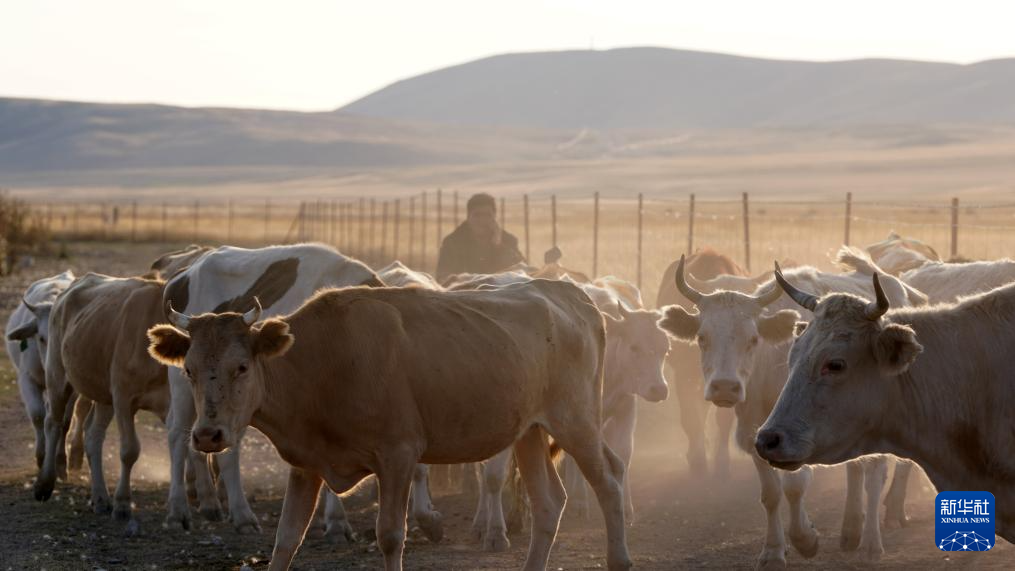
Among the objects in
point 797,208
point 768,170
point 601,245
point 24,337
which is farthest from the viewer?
point 768,170

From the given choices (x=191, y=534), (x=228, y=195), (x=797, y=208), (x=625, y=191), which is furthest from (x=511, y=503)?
(x=228, y=195)

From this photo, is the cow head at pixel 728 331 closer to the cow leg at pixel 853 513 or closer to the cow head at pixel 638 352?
the cow leg at pixel 853 513

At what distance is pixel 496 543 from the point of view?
400 inches

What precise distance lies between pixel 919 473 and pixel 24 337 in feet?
27.9

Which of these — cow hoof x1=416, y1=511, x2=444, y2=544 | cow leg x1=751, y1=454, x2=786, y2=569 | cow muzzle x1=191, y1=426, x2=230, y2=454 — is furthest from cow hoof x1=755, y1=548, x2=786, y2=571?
cow muzzle x1=191, y1=426, x2=230, y2=454

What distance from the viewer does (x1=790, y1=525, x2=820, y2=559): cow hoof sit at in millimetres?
9531

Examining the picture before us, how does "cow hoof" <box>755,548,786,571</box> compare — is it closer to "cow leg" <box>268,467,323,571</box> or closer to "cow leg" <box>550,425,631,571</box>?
"cow leg" <box>550,425,631,571</box>

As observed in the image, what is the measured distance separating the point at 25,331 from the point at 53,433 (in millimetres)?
1687

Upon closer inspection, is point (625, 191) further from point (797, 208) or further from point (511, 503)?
point (511, 503)

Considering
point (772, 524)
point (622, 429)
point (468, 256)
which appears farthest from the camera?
point (468, 256)

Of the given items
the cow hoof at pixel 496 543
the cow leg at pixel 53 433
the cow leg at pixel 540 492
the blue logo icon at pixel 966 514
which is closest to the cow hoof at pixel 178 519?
the cow leg at pixel 53 433

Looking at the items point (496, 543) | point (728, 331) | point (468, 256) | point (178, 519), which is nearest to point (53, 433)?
point (178, 519)

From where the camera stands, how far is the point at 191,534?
1067cm

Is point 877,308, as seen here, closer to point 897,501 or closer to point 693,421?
point 897,501
